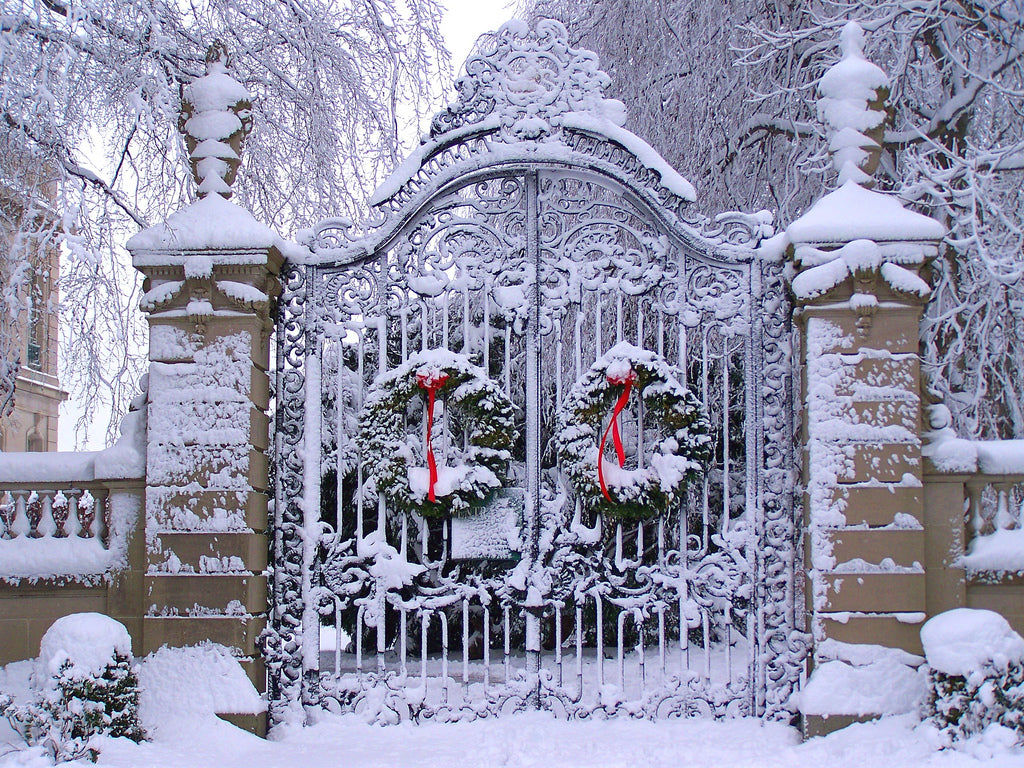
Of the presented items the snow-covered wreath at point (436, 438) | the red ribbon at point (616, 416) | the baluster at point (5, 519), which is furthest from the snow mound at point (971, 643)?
the baluster at point (5, 519)

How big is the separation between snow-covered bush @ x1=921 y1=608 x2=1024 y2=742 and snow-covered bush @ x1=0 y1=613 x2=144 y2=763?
4.01 metres

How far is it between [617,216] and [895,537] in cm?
480

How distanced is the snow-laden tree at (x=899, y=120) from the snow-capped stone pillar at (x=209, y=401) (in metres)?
3.92

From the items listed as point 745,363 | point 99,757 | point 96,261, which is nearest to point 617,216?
point 745,363

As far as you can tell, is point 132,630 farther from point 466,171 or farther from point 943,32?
point 943,32

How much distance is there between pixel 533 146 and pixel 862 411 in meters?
2.48

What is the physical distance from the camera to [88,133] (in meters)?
7.02

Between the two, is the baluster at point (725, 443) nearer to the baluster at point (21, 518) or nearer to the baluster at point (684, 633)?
the baluster at point (684, 633)

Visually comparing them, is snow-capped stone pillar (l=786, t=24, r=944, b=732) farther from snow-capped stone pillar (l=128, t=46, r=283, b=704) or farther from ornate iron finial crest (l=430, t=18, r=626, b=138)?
snow-capped stone pillar (l=128, t=46, r=283, b=704)

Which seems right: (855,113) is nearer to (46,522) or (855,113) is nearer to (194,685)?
(194,685)

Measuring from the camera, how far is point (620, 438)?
5746 millimetres

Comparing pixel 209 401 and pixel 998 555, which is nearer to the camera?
pixel 998 555

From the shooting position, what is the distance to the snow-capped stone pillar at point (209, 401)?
17.9 ft

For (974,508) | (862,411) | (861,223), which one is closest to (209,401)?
(862,411)
